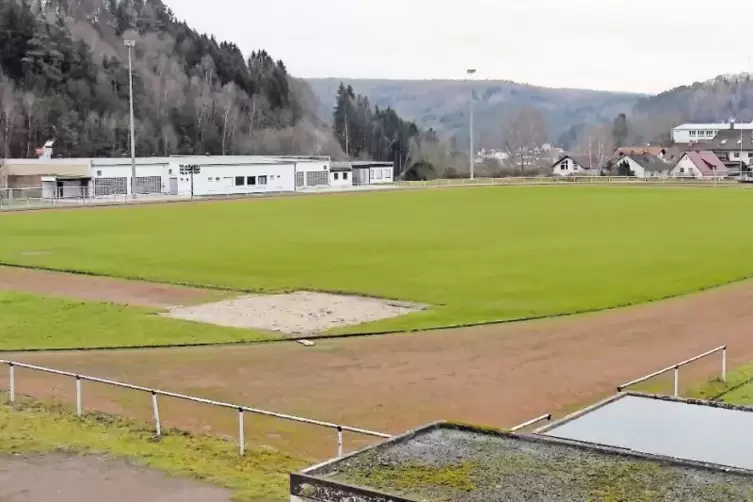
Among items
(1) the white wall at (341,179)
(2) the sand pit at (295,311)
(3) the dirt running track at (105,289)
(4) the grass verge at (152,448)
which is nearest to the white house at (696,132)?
(1) the white wall at (341,179)

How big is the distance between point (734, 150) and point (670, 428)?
144m

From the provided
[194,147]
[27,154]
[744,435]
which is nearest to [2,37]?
[27,154]

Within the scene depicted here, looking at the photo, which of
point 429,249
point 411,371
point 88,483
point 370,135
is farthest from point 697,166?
point 88,483

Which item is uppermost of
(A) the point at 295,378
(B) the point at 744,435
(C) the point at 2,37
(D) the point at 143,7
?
(D) the point at 143,7

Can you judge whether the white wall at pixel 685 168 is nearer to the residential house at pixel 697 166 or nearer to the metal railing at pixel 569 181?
the residential house at pixel 697 166

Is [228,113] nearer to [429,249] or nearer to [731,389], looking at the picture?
[429,249]

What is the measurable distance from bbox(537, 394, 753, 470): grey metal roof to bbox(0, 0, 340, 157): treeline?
4122 inches

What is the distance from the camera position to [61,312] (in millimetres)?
25375

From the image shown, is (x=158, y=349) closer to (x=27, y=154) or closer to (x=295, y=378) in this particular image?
(x=295, y=378)

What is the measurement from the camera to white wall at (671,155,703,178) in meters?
128

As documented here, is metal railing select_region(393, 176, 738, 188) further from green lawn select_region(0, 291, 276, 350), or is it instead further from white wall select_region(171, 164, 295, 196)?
green lawn select_region(0, 291, 276, 350)

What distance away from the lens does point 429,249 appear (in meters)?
39.2

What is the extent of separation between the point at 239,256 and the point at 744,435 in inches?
1102

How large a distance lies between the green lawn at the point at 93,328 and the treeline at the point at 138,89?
87.2 meters
